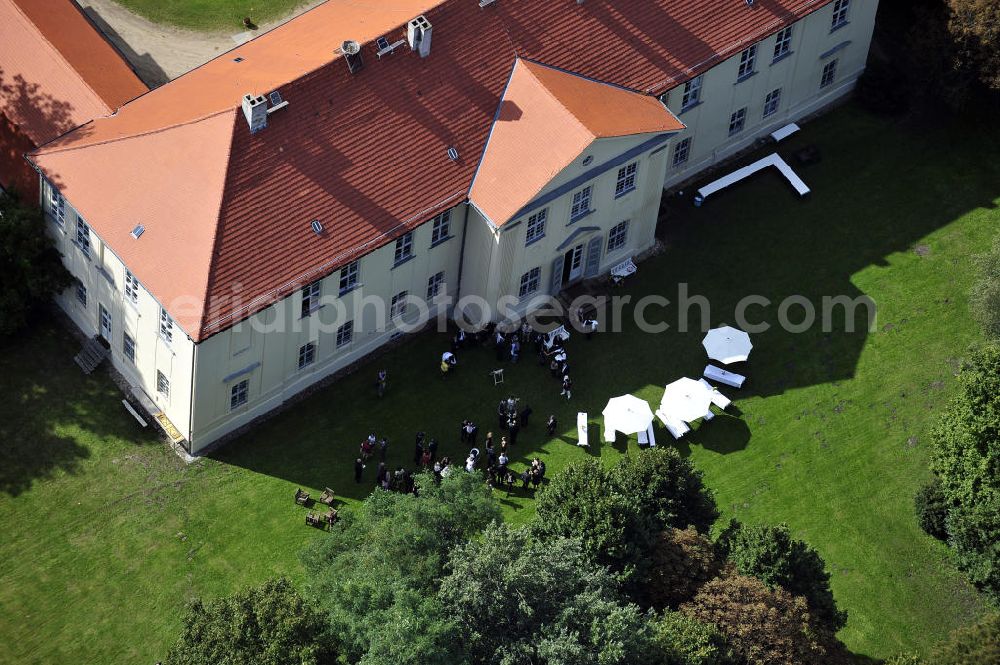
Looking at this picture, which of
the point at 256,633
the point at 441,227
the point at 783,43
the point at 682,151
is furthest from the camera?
the point at 783,43

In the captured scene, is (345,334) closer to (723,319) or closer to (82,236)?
(82,236)

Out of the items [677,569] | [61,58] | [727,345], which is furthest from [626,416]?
[61,58]

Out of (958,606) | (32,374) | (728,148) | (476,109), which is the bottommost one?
(958,606)

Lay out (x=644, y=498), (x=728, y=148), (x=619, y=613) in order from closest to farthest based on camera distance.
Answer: (x=619, y=613) < (x=644, y=498) < (x=728, y=148)

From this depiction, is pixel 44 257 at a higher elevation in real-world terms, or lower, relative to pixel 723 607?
higher

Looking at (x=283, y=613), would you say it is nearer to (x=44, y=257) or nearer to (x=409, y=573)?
(x=409, y=573)

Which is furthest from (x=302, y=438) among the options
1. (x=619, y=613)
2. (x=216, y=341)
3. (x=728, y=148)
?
(x=728, y=148)
